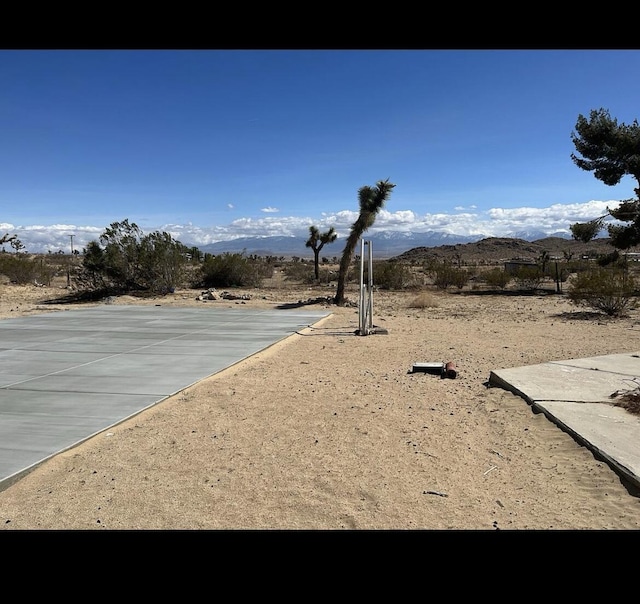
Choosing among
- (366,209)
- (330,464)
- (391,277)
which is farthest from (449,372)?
(391,277)

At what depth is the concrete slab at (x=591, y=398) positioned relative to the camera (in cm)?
475

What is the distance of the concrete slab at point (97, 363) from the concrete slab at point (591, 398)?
15.6ft

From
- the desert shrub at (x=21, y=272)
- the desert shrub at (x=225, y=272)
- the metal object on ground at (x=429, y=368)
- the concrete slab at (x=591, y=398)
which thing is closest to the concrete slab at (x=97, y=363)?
the metal object on ground at (x=429, y=368)

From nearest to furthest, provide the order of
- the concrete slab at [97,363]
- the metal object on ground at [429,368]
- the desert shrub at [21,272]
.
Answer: the concrete slab at [97,363] → the metal object on ground at [429,368] → the desert shrub at [21,272]

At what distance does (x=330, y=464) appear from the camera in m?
4.88

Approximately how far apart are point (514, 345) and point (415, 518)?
27.6 feet

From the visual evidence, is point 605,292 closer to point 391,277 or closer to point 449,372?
point 449,372

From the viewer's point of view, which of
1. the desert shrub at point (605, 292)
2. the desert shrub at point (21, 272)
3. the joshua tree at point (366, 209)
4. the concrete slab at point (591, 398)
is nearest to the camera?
the concrete slab at point (591, 398)

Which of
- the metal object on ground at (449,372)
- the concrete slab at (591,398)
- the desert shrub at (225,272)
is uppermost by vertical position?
the desert shrub at (225,272)

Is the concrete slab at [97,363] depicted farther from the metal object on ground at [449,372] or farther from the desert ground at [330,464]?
the metal object on ground at [449,372]

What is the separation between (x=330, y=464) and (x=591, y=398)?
3507 millimetres
